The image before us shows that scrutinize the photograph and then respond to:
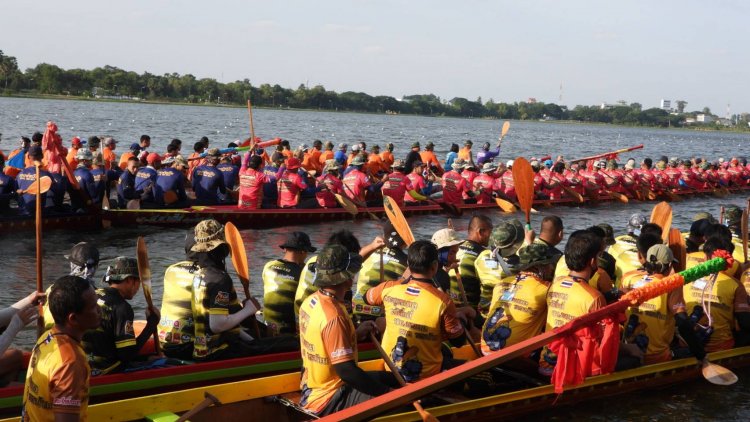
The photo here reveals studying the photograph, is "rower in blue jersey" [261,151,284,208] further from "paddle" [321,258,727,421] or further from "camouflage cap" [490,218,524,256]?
"paddle" [321,258,727,421]

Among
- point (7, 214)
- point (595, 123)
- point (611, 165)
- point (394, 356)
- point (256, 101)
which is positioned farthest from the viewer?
point (595, 123)

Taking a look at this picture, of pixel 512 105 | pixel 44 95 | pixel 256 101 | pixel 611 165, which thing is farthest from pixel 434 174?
pixel 512 105

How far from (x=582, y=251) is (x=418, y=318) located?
58.1 inches

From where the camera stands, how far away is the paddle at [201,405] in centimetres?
591

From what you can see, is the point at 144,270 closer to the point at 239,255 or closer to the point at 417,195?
the point at 239,255

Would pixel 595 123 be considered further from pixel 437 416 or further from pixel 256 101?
pixel 437 416

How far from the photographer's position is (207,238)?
6676 millimetres

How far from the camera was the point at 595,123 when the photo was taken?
17250cm

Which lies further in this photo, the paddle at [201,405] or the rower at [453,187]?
the rower at [453,187]

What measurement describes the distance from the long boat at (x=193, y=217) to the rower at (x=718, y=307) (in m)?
10.5

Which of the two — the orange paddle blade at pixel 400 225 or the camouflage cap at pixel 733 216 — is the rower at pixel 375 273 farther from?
the camouflage cap at pixel 733 216

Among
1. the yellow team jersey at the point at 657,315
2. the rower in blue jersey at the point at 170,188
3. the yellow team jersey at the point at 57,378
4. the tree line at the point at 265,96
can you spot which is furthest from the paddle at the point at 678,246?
the tree line at the point at 265,96

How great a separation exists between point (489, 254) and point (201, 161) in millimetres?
13193

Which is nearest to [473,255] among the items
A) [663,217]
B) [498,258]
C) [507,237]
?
[498,258]
